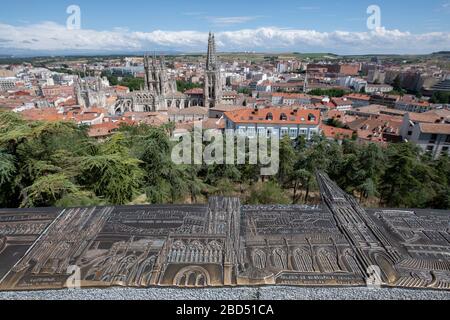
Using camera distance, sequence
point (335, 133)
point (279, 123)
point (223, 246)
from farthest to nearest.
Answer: point (335, 133)
point (279, 123)
point (223, 246)

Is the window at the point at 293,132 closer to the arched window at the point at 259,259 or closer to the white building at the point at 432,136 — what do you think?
the white building at the point at 432,136

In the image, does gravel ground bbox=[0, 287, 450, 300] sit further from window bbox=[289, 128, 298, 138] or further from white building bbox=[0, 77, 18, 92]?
white building bbox=[0, 77, 18, 92]

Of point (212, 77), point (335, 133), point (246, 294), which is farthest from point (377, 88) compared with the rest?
point (246, 294)

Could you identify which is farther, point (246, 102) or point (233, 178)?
point (246, 102)

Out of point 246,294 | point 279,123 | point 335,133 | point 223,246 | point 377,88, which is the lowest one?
point 335,133

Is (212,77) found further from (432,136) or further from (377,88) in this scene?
(377,88)

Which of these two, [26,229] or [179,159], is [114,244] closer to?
[26,229]

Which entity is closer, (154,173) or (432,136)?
(154,173)
